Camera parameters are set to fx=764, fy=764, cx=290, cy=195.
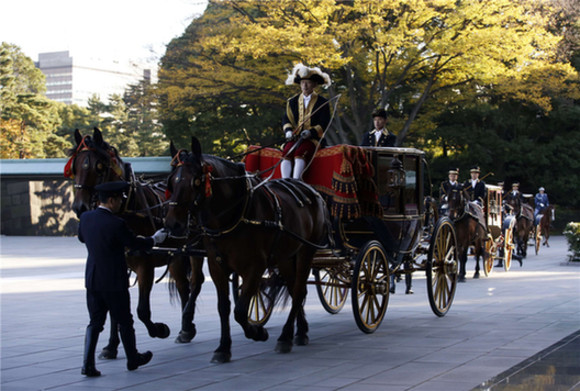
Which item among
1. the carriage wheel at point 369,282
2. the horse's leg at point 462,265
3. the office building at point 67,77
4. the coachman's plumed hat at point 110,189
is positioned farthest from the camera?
the office building at point 67,77

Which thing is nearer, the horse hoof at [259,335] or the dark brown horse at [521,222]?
the horse hoof at [259,335]

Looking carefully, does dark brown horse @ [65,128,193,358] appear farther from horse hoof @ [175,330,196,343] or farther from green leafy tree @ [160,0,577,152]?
green leafy tree @ [160,0,577,152]

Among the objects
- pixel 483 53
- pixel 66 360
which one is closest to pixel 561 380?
pixel 66 360

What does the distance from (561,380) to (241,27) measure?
2203 cm

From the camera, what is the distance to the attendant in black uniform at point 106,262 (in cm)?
644

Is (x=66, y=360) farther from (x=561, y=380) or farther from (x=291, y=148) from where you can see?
(x=561, y=380)

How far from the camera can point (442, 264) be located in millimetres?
10703

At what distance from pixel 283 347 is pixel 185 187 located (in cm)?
207

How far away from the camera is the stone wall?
34.0 meters

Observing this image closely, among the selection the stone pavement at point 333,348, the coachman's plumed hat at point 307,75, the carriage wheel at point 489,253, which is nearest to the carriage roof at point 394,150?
the coachman's plumed hat at point 307,75

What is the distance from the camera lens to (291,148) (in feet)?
29.5

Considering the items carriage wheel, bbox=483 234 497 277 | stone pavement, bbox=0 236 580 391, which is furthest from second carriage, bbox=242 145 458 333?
carriage wheel, bbox=483 234 497 277

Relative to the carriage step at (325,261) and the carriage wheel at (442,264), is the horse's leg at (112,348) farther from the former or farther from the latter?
the carriage wheel at (442,264)

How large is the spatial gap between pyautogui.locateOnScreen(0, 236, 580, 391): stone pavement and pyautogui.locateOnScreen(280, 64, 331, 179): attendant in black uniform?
2.04 meters
